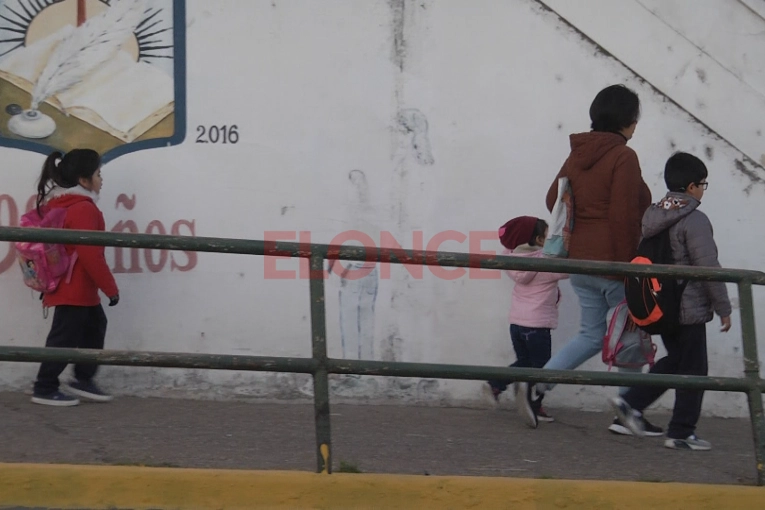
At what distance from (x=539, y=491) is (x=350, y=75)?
8.76ft

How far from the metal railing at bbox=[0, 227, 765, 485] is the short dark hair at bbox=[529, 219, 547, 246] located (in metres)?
1.53

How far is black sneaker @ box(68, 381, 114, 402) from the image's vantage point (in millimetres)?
5094

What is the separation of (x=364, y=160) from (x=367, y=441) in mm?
1641

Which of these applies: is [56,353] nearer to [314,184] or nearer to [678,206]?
[314,184]

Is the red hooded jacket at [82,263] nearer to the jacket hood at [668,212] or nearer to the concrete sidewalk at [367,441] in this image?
the concrete sidewalk at [367,441]

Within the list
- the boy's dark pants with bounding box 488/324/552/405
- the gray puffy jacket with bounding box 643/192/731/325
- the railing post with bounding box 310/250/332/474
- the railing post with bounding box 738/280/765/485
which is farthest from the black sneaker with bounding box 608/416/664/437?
the railing post with bounding box 310/250/332/474

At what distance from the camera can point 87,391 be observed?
16.7 feet

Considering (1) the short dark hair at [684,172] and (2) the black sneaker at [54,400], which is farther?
(2) the black sneaker at [54,400]

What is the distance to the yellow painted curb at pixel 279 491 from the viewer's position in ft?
11.2

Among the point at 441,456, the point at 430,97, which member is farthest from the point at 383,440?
the point at 430,97

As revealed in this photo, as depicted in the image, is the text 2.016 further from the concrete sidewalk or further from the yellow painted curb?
the yellow painted curb

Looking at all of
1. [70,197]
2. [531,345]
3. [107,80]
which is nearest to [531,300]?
[531,345]

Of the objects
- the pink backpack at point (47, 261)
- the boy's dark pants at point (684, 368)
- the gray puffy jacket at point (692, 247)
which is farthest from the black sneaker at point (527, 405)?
the pink backpack at point (47, 261)

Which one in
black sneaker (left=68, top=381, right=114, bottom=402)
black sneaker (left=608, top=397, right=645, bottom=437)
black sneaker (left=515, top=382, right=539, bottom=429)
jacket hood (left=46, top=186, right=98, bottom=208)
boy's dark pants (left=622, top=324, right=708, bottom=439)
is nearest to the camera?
boy's dark pants (left=622, top=324, right=708, bottom=439)
